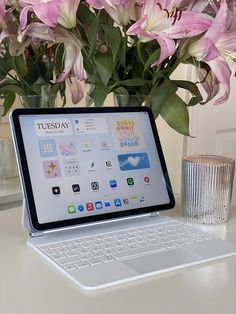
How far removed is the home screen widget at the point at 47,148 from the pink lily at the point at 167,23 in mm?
206

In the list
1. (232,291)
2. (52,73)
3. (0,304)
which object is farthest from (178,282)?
(52,73)

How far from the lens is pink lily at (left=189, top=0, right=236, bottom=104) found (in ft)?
2.25

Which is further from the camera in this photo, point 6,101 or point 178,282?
point 6,101

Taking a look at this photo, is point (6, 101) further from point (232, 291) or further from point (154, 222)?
point (232, 291)

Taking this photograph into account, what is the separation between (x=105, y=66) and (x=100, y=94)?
53mm

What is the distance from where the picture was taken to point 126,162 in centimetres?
80

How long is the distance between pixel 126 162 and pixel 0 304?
35cm

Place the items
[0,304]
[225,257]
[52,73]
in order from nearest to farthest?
[0,304] < [225,257] < [52,73]

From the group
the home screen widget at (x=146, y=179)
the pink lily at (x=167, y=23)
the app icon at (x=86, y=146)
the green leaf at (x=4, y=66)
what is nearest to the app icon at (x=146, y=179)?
the home screen widget at (x=146, y=179)

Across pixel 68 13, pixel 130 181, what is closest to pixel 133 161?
pixel 130 181

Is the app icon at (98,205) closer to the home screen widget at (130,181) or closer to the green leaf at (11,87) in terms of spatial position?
the home screen widget at (130,181)

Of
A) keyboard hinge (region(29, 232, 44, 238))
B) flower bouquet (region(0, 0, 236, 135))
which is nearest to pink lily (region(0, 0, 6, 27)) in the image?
flower bouquet (region(0, 0, 236, 135))

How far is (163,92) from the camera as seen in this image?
79cm

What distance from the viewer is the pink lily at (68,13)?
70 centimetres
